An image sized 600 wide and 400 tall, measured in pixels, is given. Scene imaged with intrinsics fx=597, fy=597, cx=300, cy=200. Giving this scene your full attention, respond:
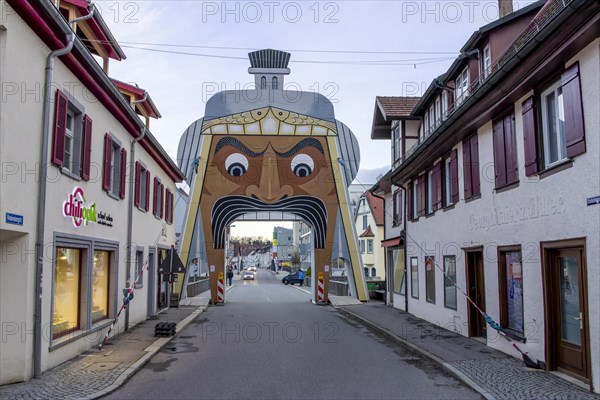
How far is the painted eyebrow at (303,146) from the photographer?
30188 millimetres

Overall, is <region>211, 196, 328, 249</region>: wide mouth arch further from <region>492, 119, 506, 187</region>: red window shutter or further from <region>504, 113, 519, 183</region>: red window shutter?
<region>504, 113, 519, 183</region>: red window shutter

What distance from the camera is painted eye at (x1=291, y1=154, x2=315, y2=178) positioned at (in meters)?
30.3

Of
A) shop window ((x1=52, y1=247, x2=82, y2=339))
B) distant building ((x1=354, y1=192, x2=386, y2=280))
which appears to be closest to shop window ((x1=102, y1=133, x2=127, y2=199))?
shop window ((x1=52, y1=247, x2=82, y2=339))

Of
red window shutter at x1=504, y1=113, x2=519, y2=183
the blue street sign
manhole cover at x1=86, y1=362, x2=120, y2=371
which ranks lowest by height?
manhole cover at x1=86, y1=362, x2=120, y2=371

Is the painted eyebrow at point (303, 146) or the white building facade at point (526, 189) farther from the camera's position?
the painted eyebrow at point (303, 146)

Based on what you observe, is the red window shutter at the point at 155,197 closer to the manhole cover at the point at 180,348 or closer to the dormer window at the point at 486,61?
the manhole cover at the point at 180,348

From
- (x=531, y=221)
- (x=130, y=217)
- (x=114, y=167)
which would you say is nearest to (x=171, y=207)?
(x=130, y=217)

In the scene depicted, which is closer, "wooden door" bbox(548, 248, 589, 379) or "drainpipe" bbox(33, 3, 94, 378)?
"wooden door" bbox(548, 248, 589, 379)

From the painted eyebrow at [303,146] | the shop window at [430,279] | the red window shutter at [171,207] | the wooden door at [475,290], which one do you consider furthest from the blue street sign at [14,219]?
the painted eyebrow at [303,146]

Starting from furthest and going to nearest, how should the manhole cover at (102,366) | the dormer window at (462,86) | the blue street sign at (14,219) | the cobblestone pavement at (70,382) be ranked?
the dormer window at (462,86)
the manhole cover at (102,366)
the blue street sign at (14,219)
the cobblestone pavement at (70,382)

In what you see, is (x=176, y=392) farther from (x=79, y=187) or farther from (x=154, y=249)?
(x=154, y=249)

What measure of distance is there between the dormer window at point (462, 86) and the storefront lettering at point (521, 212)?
3.74 metres

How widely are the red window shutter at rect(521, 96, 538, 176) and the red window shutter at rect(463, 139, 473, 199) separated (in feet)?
10.7

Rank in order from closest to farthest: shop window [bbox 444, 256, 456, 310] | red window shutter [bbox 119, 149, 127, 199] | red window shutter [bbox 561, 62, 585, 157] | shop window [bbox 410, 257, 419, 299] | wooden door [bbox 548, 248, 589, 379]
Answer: red window shutter [bbox 561, 62, 585, 157] → wooden door [bbox 548, 248, 589, 379] → red window shutter [bbox 119, 149, 127, 199] → shop window [bbox 444, 256, 456, 310] → shop window [bbox 410, 257, 419, 299]
